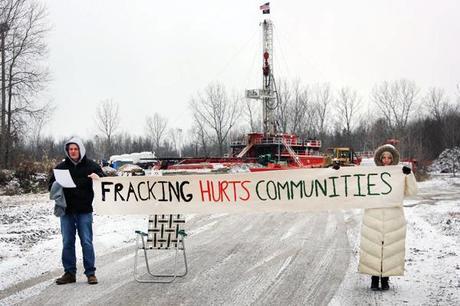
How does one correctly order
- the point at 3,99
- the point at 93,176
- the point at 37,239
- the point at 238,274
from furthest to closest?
the point at 3,99 < the point at 37,239 < the point at 238,274 < the point at 93,176

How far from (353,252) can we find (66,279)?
4921 mm

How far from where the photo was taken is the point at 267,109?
47.8 meters

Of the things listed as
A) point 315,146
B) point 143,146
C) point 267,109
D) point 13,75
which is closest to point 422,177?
point 315,146

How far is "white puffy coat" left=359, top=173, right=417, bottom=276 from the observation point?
5973 mm

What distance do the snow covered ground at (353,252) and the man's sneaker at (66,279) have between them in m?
0.32

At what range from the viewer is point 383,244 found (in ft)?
19.6

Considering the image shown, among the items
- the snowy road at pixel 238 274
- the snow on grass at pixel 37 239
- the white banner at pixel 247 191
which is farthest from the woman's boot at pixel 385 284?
the snow on grass at pixel 37 239

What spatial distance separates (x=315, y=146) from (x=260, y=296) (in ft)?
136

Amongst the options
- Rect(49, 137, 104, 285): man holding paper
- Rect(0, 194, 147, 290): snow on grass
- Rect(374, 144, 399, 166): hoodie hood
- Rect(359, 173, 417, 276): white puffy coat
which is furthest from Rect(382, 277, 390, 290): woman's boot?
Rect(0, 194, 147, 290): snow on grass

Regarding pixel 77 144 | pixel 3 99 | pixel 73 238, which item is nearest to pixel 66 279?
pixel 73 238

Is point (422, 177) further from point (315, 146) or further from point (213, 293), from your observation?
point (213, 293)

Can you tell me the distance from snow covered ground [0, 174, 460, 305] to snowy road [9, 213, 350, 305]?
31cm

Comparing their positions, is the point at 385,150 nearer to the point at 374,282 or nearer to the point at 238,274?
the point at 374,282

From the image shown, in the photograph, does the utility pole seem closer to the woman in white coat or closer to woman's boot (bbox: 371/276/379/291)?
the woman in white coat
